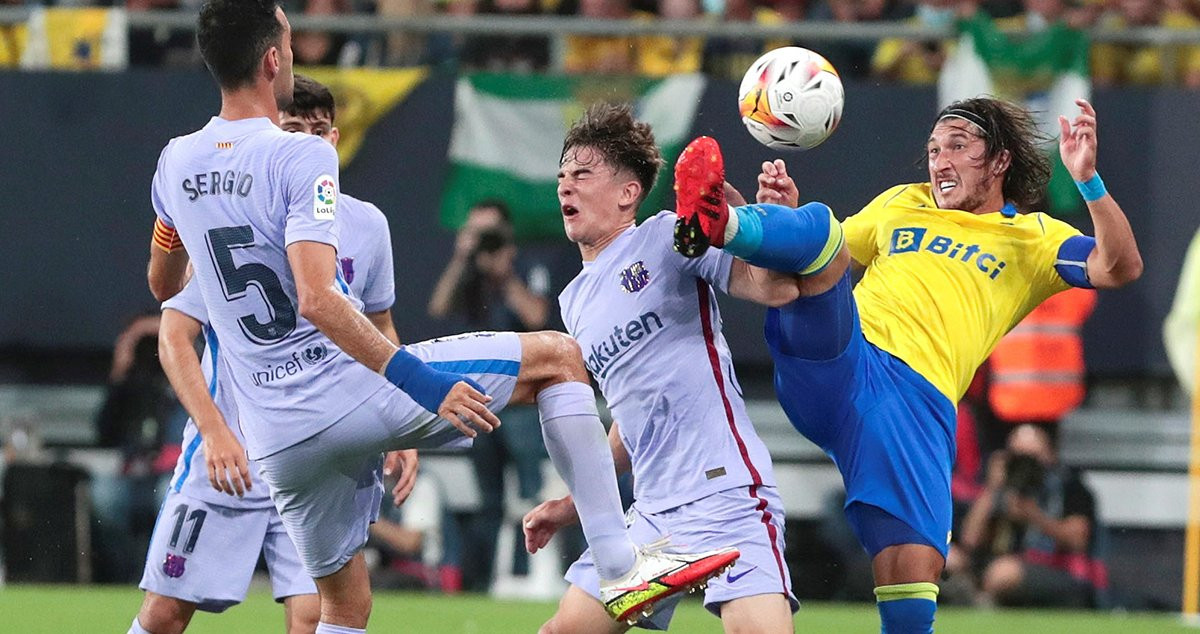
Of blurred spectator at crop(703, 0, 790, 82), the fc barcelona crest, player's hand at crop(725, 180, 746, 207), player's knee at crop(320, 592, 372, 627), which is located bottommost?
player's knee at crop(320, 592, 372, 627)

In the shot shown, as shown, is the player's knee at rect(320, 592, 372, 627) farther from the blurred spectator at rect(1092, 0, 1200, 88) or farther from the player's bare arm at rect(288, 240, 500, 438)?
the blurred spectator at rect(1092, 0, 1200, 88)

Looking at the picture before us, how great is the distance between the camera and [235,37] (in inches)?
200

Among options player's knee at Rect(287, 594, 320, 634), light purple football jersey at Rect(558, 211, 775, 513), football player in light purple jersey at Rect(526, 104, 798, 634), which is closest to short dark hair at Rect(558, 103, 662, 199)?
football player in light purple jersey at Rect(526, 104, 798, 634)

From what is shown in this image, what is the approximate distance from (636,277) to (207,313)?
151cm

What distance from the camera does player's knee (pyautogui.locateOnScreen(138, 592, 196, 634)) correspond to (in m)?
6.09

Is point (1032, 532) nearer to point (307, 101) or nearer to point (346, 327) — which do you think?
point (307, 101)

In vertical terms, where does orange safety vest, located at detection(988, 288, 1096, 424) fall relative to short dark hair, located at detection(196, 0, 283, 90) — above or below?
below

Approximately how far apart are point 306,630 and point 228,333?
1483 millimetres

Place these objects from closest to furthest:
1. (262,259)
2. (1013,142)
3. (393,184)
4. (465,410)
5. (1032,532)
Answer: (465,410), (262,259), (1013,142), (1032,532), (393,184)

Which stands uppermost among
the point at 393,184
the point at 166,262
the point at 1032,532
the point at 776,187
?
the point at 776,187

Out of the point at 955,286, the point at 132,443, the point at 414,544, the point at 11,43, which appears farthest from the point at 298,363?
the point at 11,43

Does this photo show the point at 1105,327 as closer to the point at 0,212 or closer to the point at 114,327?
the point at 114,327

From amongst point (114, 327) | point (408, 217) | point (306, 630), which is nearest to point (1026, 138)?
point (306, 630)

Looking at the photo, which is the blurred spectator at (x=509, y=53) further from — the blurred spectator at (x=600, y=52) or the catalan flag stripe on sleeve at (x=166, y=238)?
the catalan flag stripe on sleeve at (x=166, y=238)
